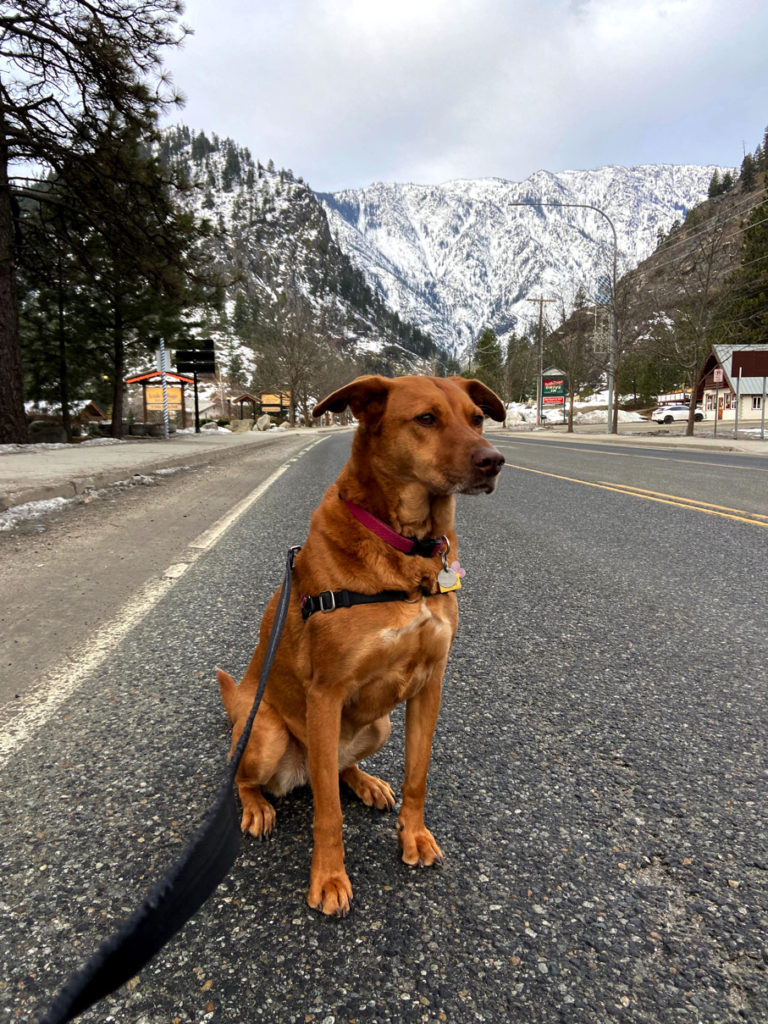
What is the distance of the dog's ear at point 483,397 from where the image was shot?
231 centimetres

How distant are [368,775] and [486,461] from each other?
3.58 ft

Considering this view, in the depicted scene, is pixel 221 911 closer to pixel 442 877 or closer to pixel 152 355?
pixel 442 877

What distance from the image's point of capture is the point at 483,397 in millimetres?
2416

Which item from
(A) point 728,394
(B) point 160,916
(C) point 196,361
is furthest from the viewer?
(A) point 728,394

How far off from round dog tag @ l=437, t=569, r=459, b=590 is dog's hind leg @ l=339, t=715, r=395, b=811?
0.46 metres

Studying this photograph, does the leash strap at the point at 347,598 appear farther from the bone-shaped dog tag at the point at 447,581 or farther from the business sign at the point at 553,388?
the business sign at the point at 553,388

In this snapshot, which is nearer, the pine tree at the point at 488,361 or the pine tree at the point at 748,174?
the pine tree at the point at 488,361

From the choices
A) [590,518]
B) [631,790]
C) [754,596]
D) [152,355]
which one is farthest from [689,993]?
[152,355]

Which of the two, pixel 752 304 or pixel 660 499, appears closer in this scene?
pixel 660 499

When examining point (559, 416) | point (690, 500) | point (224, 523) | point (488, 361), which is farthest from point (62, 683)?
point (488, 361)

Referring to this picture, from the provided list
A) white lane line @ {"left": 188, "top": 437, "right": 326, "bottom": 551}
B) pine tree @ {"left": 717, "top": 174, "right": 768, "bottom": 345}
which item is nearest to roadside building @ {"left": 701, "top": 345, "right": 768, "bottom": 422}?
pine tree @ {"left": 717, "top": 174, "right": 768, "bottom": 345}

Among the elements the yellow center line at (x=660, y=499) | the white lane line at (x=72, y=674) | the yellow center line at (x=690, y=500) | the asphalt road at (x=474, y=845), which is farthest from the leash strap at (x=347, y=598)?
the yellow center line at (x=690, y=500)

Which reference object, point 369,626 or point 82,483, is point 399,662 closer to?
point 369,626

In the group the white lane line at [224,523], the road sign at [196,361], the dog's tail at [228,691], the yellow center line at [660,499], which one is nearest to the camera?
the dog's tail at [228,691]
